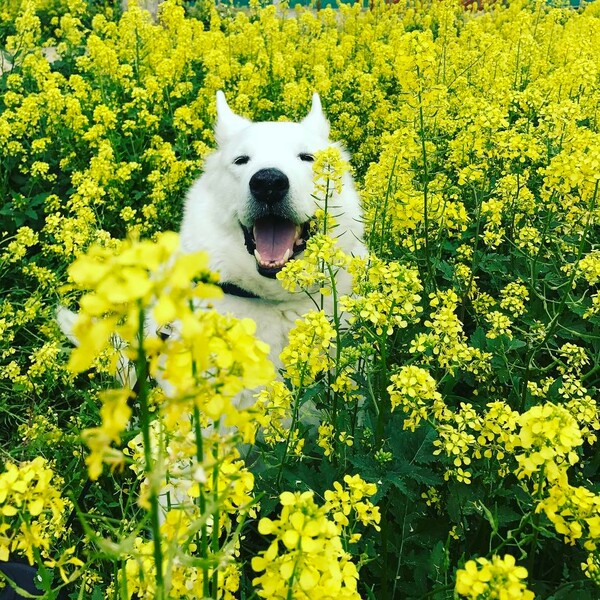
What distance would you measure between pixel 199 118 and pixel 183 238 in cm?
263

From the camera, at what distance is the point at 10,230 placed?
4.99m

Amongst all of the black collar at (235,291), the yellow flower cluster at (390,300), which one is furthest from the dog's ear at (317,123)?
the yellow flower cluster at (390,300)

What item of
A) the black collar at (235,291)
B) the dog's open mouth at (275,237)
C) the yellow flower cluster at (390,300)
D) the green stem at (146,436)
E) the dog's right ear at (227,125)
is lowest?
the black collar at (235,291)

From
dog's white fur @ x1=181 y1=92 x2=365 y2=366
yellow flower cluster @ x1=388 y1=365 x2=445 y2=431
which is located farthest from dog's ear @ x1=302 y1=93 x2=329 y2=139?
yellow flower cluster @ x1=388 y1=365 x2=445 y2=431

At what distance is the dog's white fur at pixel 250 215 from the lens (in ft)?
11.4

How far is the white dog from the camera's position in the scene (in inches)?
135

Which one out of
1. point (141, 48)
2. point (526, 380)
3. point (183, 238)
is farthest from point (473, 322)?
point (141, 48)

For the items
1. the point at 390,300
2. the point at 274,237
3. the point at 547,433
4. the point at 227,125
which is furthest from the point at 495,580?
the point at 227,125

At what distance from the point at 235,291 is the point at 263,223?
16.9 inches

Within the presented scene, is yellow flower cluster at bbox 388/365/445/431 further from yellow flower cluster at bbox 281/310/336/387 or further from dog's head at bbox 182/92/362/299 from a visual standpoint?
dog's head at bbox 182/92/362/299

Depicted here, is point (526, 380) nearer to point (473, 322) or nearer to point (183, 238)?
point (473, 322)

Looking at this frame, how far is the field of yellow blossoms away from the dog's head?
1.65 feet

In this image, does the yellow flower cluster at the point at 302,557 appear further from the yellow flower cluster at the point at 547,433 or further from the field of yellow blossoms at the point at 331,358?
the yellow flower cluster at the point at 547,433

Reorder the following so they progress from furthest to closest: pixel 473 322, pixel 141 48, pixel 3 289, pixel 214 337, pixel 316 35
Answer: pixel 316 35
pixel 141 48
pixel 3 289
pixel 473 322
pixel 214 337
